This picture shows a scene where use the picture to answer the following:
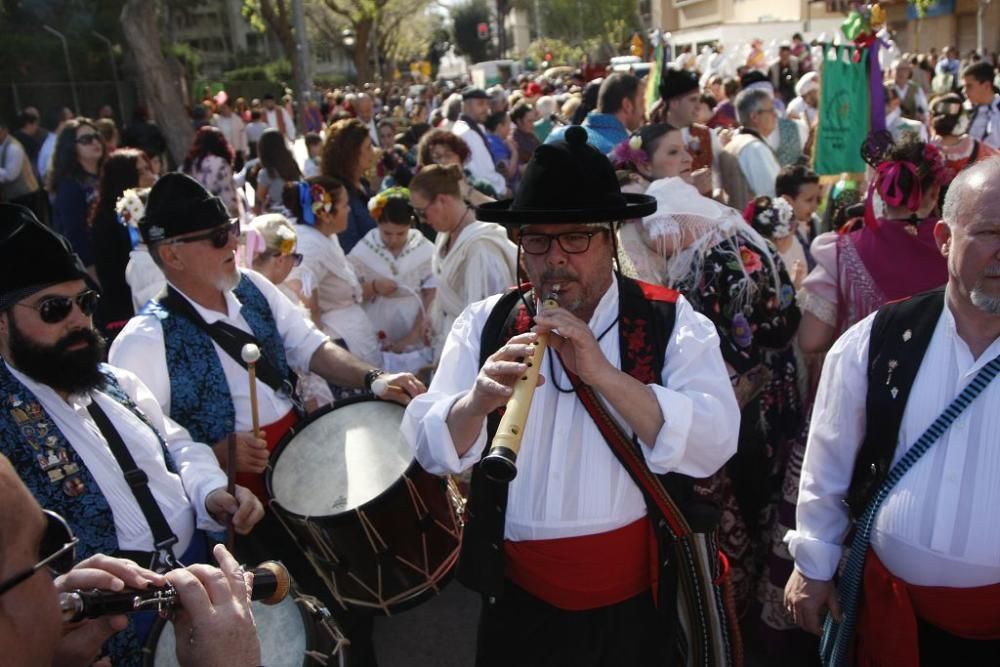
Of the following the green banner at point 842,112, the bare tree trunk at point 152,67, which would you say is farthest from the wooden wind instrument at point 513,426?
the bare tree trunk at point 152,67

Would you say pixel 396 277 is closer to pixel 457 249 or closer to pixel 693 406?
pixel 457 249

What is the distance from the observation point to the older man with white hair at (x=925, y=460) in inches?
82.0

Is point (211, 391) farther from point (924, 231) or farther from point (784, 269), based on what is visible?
point (924, 231)

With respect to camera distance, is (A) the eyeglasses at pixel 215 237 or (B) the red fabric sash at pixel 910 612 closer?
(B) the red fabric sash at pixel 910 612

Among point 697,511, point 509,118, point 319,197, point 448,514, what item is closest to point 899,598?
point 697,511

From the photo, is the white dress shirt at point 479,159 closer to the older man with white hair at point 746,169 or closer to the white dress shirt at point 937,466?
the older man with white hair at point 746,169

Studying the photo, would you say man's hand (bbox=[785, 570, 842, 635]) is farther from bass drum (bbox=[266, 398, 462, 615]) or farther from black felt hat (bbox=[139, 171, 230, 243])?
black felt hat (bbox=[139, 171, 230, 243])

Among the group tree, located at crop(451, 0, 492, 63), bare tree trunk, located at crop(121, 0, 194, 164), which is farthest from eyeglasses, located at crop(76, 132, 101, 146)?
tree, located at crop(451, 0, 492, 63)

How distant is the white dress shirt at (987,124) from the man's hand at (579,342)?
7423 mm

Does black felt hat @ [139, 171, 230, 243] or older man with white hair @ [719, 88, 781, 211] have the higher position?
black felt hat @ [139, 171, 230, 243]

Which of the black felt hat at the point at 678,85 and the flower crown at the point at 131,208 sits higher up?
the black felt hat at the point at 678,85

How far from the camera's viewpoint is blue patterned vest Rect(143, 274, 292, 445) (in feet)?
9.86

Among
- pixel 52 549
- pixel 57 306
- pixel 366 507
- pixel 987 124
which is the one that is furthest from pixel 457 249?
pixel 987 124

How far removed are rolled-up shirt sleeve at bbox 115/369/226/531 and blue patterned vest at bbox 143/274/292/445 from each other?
15 centimetres
